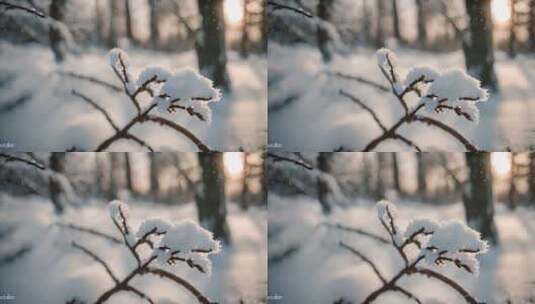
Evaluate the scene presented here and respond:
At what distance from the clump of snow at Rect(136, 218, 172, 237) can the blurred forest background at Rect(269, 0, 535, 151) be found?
504 millimetres

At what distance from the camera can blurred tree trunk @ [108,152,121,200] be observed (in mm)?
2590

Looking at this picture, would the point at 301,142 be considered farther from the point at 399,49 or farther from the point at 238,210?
the point at 399,49

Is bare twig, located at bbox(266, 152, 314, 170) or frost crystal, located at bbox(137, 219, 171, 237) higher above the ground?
bare twig, located at bbox(266, 152, 314, 170)

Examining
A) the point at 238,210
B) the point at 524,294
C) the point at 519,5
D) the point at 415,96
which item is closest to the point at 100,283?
the point at 238,210

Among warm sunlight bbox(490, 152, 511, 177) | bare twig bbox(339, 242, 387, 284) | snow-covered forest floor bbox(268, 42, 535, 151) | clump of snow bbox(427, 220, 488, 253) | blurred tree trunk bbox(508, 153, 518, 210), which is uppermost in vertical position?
snow-covered forest floor bbox(268, 42, 535, 151)

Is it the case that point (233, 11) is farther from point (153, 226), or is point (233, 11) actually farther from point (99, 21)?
point (153, 226)

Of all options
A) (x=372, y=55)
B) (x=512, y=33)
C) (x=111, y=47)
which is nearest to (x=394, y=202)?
(x=372, y=55)

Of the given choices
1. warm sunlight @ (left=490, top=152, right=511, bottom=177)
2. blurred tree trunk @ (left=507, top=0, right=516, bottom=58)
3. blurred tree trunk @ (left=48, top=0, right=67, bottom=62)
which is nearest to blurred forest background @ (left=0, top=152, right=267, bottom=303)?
blurred tree trunk @ (left=48, top=0, right=67, bottom=62)

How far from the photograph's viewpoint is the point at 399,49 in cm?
259

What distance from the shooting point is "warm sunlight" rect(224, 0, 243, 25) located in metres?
2.62

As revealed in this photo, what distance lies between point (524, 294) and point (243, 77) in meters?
1.28

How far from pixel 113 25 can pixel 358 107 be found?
0.96 meters

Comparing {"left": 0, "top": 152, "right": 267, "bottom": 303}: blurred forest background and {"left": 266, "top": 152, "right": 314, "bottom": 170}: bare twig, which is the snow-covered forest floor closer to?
{"left": 266, "top": 152, "right": 314, "bottom": 170}: bare twig

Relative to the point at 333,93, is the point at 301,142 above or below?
below
